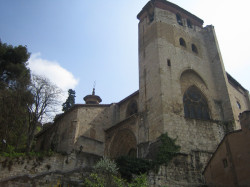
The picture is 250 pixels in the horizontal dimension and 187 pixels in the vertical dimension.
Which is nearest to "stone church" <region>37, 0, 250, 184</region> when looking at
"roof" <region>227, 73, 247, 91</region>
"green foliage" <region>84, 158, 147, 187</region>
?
"roof" <region>227, 73, 247, 91</region>

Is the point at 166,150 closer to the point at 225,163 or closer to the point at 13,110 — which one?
the point at 225,163

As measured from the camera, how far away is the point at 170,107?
15.4m

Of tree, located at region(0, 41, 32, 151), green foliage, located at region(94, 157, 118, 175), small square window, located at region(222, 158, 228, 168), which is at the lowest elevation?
green foliage, located at region(94, 157, 118, 175)

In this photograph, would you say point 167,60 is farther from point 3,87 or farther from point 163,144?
point 3,87

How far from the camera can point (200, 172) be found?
43.7ft

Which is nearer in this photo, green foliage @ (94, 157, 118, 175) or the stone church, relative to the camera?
green foliage @ (94, 157, 118, 175)

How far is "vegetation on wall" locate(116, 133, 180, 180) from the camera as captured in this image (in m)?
12.0

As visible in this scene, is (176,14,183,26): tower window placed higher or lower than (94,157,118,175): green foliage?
higher

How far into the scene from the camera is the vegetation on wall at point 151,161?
39.4 feet

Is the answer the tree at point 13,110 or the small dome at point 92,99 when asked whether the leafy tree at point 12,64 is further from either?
the small dome at point 92,99

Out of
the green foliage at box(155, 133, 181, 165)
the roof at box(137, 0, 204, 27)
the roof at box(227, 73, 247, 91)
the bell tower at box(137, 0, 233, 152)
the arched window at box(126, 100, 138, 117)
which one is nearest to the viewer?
the green foliage at box(155, 133, 181, 165)

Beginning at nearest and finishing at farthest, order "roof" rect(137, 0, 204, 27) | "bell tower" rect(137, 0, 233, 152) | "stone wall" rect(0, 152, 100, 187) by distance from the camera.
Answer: "stone wall" rect(0, 152, 100, 187), "bell tower" rect(137, 0, 233, 152), "roof" rect(137, 0, 204, 27)

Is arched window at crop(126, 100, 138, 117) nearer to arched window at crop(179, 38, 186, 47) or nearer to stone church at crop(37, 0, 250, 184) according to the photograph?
stone church at crop(37, 0, 250, 184)

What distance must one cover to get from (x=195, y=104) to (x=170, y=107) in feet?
8.14
